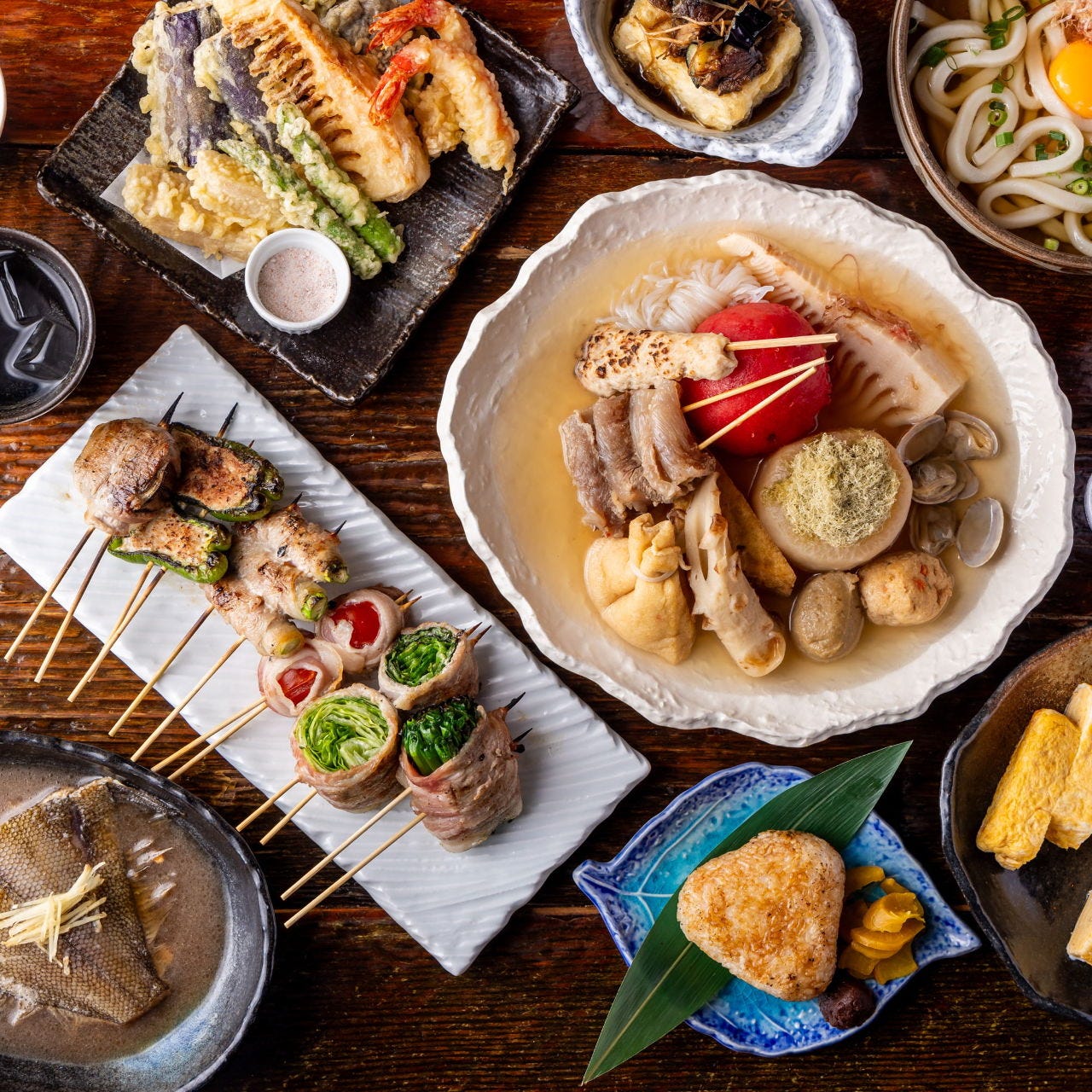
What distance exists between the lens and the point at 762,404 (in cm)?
270

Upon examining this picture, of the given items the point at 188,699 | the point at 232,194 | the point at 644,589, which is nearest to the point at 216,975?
the point at 188,699

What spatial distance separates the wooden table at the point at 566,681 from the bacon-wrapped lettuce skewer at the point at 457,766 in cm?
43

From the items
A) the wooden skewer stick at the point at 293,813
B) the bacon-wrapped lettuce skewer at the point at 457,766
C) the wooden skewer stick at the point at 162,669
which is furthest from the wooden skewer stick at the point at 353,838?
the wooden skewer stick at the point at 162,669

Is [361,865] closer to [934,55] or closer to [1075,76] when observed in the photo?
[934,55]

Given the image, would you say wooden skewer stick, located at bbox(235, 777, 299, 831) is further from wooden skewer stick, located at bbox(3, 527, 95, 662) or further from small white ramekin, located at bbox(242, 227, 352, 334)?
small white ramekin, located at bbox(242, 227, 352, 334)

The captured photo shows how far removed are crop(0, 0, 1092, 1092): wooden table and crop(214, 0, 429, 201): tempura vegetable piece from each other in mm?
403

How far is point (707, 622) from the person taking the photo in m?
2.86

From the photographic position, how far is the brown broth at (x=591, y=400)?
289cm

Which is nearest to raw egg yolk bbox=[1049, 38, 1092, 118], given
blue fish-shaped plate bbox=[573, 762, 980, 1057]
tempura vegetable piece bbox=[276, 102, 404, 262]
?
tempura vegetable piece bbox=[276, 102, 404, 262]

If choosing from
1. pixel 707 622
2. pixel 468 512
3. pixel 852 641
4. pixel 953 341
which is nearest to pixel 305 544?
pixel 468 512

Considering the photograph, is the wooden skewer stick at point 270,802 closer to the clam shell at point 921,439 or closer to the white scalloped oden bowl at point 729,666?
the white scalloped oden bowl at point 729,666

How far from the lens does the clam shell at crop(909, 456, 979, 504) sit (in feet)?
9.56

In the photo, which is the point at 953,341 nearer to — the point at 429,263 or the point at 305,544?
the point at 429,263

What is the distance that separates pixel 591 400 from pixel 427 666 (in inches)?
38.3
